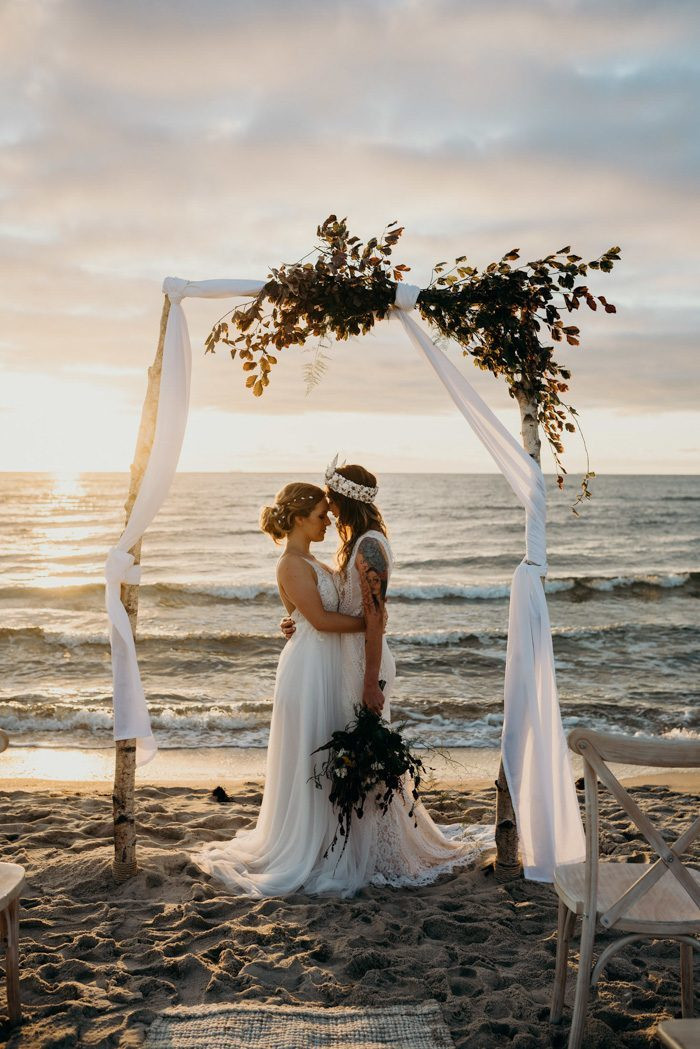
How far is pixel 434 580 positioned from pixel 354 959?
60.0 feet

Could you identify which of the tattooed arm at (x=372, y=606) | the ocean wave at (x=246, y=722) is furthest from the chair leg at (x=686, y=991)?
the ocean wave at (x=246, y=722)

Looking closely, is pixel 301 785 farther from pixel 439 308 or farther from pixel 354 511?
pixel 439 308

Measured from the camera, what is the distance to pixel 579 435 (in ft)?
15.3

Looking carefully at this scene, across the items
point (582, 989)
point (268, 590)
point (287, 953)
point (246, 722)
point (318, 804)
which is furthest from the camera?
point (268, 590)

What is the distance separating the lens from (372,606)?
14.8ft

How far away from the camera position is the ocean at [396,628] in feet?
30.0

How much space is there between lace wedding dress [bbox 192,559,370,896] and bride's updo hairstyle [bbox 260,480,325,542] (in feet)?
0.96

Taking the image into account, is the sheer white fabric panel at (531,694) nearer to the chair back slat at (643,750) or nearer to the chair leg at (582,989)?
the chair leg at (582,989)

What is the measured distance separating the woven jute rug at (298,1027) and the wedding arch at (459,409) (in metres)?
1.47

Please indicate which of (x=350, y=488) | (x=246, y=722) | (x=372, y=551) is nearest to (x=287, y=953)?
(x=372, y=551)

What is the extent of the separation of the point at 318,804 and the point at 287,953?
1032 mm

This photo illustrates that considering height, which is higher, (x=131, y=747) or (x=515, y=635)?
(x=515, y=635)

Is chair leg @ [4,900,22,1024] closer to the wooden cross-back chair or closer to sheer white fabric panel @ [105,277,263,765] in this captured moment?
sheer white fabric panel @ [105,277,263,765]

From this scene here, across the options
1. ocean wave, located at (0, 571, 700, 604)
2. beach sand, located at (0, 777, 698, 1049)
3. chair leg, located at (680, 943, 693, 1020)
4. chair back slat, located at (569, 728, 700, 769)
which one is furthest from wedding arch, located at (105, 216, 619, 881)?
ocean wave, located at (0, 571, 700, 604)
